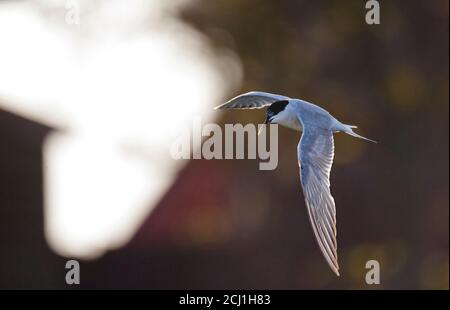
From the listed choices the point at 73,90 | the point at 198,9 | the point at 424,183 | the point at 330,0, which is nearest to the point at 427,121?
the point at 424,183

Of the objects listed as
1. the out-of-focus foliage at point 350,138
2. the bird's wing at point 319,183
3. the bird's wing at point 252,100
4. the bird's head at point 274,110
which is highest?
the out-of-focus foliage at point 350,138

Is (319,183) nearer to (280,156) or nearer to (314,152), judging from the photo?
(314,152)

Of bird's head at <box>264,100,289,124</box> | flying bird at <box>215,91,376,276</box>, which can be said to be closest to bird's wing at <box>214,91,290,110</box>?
flying bird at <box>215,91,376,276</box>

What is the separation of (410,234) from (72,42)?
17.6 feet

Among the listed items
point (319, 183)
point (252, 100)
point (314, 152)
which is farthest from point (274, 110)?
point (319, 183)

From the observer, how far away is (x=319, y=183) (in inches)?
335

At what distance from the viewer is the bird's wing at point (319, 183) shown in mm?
8211

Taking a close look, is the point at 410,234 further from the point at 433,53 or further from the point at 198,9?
the point at 198,9

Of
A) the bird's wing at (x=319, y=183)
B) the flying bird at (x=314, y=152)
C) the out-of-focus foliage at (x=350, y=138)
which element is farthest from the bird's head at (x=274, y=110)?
the out-of-focus foliage at (x=350, y=138)

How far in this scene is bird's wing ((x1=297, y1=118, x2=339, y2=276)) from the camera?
26.9 feet

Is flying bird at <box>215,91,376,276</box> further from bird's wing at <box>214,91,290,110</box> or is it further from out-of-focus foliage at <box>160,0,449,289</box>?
out-of-focus foliage at <box>160,0,449,289</box>

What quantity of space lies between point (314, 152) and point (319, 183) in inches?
12.5

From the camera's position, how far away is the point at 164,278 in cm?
1766

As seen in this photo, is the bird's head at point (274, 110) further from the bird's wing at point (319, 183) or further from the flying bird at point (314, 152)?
the bird's wing at point (319, 183)
